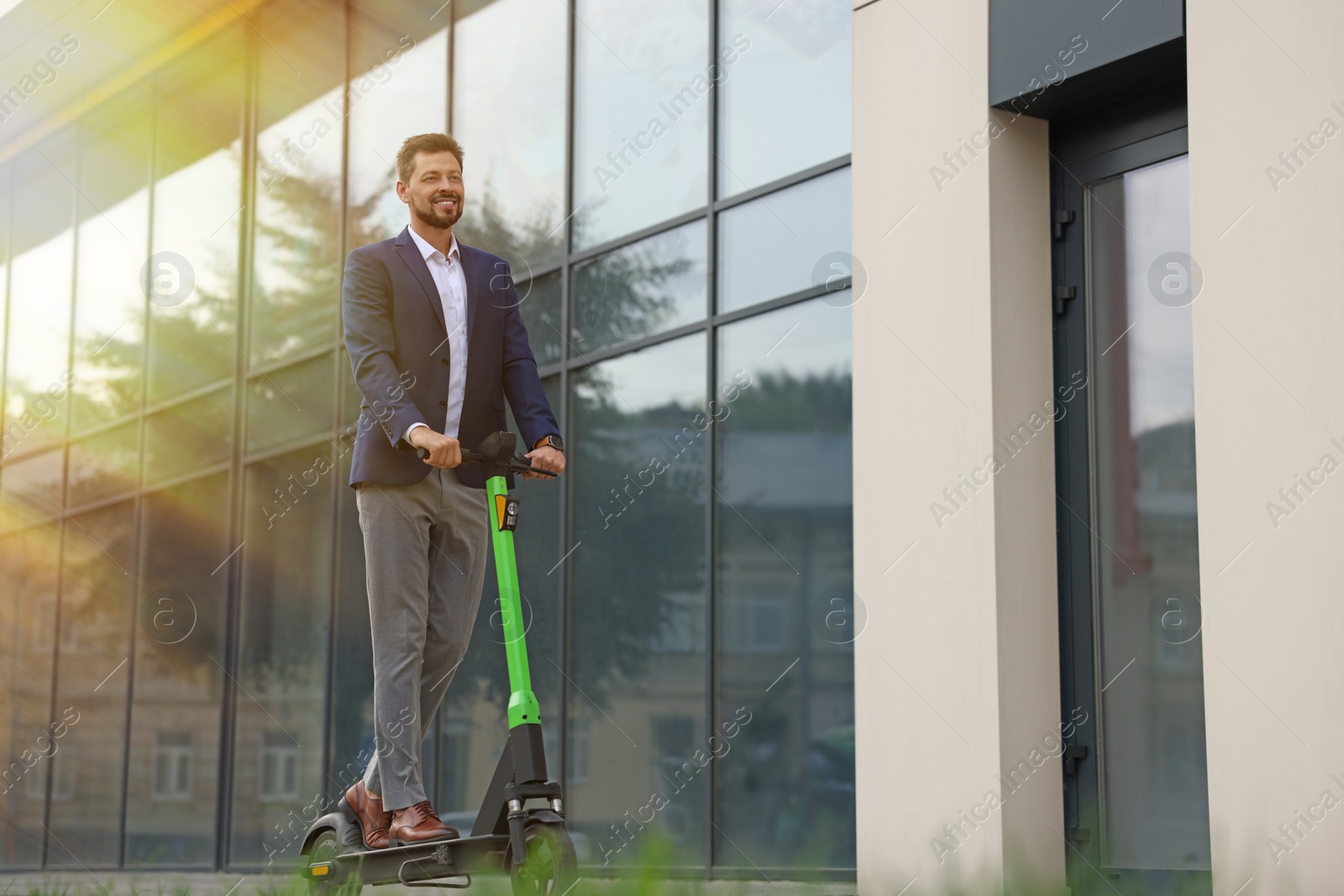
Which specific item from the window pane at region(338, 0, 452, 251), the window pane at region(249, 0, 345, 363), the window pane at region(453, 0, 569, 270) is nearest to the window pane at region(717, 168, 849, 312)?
the window pane at region(453, 0, 569, 270)

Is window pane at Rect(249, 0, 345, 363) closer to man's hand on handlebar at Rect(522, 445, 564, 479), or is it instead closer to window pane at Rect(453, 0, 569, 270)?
window pane at Rect(453, 0, 569, 270)

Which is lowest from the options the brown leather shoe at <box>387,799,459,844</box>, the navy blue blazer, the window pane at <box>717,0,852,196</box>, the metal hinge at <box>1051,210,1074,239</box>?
the brown leather shoe at <box>387,799,459,844</box>

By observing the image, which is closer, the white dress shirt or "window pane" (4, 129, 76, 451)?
the white dress shirt

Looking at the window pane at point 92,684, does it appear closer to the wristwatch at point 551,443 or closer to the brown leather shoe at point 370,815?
the brown leather shoe at point 370,815

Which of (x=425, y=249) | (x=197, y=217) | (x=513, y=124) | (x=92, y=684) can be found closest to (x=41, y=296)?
(x=197, y=217)

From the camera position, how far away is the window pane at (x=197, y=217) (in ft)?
43.0

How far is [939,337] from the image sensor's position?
17.1ft

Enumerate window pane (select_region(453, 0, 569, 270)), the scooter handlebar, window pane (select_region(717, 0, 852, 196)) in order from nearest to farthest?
the scooter handlebar
window pane (select_region(717, 0, 852, 196))
window pane (select_region(453, 0, 569, 270))

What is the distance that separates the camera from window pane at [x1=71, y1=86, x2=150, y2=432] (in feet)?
47.7

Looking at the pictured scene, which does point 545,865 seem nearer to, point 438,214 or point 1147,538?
point 438,214

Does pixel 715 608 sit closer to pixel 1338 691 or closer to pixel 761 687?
pixel 761 687

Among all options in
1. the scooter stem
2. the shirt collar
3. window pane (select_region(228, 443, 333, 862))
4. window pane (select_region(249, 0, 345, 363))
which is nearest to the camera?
the scooter stem

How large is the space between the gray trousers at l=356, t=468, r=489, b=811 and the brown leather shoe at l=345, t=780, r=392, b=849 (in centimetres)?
3

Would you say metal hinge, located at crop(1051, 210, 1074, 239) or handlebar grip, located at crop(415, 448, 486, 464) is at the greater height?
metal hinge, located at crop(1051, 210, 1074, 239)
